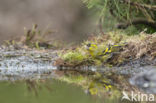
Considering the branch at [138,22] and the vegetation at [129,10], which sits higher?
the vegetation at [129,10]

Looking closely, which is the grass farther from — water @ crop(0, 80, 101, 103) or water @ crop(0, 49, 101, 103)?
water @ crop(0, 80, 101, 103)

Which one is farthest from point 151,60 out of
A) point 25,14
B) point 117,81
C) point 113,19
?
point 25,14

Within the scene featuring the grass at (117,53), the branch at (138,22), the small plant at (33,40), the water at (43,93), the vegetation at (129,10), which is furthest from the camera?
the small plant at (33,40)

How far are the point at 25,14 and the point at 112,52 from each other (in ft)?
24.3

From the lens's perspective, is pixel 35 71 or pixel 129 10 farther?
pixel 129 10

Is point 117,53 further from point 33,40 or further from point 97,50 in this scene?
point 33,40

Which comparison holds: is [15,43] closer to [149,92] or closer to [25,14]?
[149,92]

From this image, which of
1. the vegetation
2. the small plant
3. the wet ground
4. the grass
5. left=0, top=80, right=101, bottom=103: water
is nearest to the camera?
left=0, top=80, right=101, bottom=103: water

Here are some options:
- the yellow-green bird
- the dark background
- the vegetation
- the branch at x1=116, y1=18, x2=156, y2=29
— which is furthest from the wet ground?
the dark background

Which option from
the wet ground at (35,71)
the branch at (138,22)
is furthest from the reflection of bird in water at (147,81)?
the branch at (138,22)

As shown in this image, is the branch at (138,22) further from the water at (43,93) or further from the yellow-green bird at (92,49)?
the water at (43,93)

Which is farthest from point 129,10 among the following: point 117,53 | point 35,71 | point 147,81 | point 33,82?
point 33,82

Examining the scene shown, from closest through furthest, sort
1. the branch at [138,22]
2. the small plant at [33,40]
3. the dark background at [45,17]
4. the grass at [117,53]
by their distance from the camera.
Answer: the grass at [117,53] → the branch at [138,22] → the small plant at [33,40] → the dark background at [45,17]

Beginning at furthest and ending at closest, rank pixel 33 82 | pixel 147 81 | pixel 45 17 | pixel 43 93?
pixel 45 17 → pixel 33 82 → pixel 147 81 → pixel 43 93
